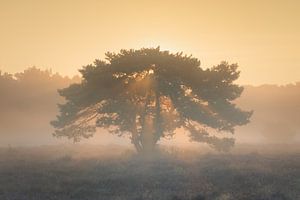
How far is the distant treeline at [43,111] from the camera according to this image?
84.3 meters

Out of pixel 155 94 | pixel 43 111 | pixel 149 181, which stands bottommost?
pixel 149 181

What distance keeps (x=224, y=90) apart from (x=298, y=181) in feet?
55.7

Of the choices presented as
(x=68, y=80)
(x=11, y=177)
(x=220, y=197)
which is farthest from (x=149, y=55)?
(x=68, y=80)

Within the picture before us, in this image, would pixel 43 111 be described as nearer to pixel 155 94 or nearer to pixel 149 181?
pixel 155 94

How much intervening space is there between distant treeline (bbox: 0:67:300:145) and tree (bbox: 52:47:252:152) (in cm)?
4394

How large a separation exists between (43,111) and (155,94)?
205ft

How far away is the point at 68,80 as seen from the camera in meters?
122

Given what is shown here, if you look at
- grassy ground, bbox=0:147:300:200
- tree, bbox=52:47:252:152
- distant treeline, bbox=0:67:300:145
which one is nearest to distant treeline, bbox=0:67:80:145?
distant treeline, bbox=0:67:300:145

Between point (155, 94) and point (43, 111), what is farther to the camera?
point (43, 111)

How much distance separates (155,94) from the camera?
127ft

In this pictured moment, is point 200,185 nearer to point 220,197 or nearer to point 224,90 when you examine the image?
point 220,197

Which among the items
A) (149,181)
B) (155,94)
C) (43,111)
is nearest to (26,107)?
(43,111)

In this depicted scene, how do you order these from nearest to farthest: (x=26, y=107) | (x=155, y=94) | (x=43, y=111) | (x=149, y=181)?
(x=149, y=181), (x=155, y=94), (x=26, y=107), (x=43, y=111)

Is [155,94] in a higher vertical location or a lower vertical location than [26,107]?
lower
